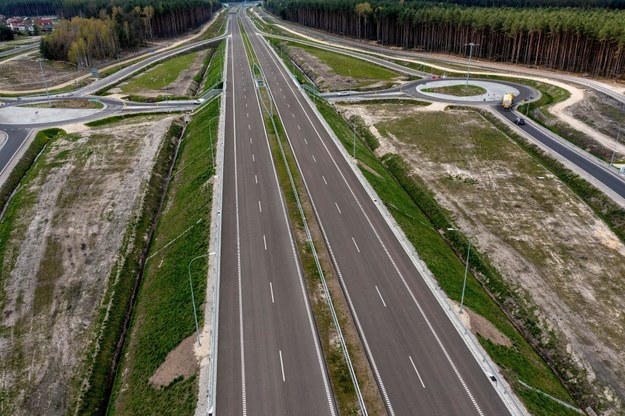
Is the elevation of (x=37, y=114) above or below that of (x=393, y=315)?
above

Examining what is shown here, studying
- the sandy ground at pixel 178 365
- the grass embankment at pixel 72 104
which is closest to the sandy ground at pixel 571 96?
the sandy ground at pixel 178 365

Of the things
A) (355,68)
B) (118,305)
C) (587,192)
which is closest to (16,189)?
(118,305)

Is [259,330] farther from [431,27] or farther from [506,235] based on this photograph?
[431,27]

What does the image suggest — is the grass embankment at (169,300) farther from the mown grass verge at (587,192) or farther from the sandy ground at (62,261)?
the mown grass verge at (587,192)

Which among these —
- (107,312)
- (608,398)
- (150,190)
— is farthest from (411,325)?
(150,190)

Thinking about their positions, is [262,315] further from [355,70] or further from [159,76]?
[159,76]

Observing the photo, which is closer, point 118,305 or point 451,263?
point 118,305
